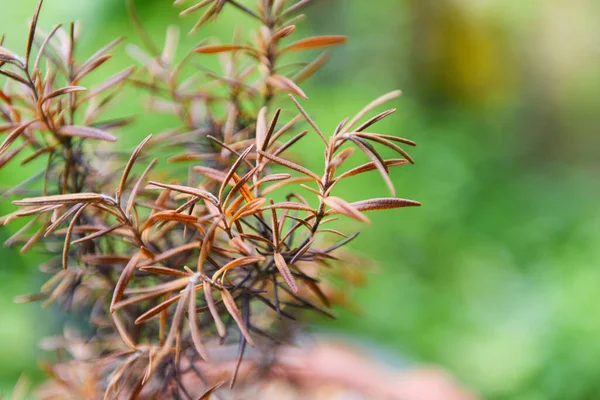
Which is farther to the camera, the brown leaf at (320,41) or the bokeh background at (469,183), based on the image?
the bokeh background at (469,183)

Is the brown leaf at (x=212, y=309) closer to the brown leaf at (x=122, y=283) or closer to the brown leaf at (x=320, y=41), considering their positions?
the brown leaf at (x=122, y=283)

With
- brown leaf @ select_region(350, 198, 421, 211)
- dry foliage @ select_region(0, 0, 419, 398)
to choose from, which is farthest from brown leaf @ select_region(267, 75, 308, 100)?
→ brown leaf @ select_region(350, 198, 421, 211)

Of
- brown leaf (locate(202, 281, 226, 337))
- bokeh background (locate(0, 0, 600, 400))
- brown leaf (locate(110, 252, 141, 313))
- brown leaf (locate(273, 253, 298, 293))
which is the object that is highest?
bokeh background (locate(0, 0, 600, 400))

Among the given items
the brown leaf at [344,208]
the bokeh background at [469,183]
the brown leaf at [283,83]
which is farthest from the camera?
the bokeh background at [469,183]

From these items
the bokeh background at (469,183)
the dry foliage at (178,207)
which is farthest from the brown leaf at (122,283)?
the bokeh background at (469,183)

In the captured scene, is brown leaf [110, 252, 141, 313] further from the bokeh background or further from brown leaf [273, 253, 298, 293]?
the bokeh background

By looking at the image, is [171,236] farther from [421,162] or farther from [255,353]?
[421,162]

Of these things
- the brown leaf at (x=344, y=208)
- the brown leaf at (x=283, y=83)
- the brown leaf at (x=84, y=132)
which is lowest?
the brown leaf at (x=84, y=132)
